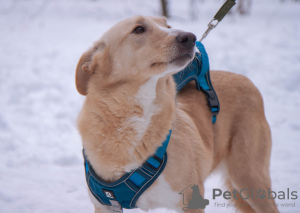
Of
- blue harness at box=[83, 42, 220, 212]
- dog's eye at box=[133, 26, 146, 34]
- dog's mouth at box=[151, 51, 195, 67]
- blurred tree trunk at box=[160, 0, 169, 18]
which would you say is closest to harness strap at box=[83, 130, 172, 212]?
blue harness at box=[83, 42, 220, 212]

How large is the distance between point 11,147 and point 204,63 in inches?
111

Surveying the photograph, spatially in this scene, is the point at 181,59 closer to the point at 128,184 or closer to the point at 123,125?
the point at 123,125

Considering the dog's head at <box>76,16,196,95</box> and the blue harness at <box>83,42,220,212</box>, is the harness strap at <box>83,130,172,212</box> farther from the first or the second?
the dog's head at <box>76,16,196,95</box>

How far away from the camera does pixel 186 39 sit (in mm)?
2014

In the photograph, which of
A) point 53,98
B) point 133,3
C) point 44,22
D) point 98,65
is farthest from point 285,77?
point 133,3

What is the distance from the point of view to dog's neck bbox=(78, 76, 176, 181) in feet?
6.53

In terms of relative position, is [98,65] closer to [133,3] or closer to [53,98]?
[53,98]

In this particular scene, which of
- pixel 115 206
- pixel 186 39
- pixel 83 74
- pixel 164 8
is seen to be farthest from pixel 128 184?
pixel 164 8

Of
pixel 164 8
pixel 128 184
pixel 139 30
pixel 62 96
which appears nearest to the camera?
pixel 128 184

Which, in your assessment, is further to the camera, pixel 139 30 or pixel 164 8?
pixel 164 8

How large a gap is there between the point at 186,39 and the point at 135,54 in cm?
37

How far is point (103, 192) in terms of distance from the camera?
6.58 ft

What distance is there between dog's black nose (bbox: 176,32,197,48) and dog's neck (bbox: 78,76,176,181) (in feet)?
0.95

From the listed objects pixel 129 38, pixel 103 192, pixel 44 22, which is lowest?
pixel 44 22
